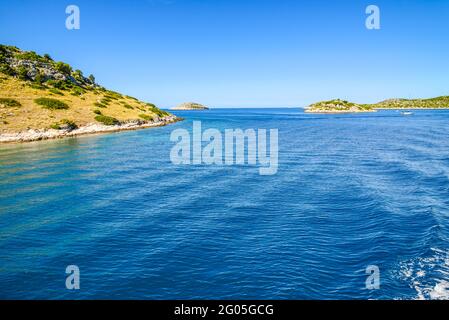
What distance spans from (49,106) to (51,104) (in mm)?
1447

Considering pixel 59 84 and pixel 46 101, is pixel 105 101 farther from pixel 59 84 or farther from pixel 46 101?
pixel 46 101

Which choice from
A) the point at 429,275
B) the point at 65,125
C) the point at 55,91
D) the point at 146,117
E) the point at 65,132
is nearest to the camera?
the point at 429,275

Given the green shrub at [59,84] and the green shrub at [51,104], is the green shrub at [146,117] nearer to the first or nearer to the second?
the green shrub at [59,84]

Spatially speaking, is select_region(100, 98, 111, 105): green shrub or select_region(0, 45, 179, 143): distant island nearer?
select_region(0, 45, 179, 143): distant island

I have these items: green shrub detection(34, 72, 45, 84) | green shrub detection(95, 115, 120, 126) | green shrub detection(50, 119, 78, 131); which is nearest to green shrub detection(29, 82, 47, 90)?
green shrub detection(34, 72, 45, 84)

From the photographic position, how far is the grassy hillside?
8125 centimetres

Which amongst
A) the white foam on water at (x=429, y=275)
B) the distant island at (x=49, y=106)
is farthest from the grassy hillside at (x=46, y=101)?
the white foam on water at (x=429, y=275)

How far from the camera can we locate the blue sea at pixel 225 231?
17.5m

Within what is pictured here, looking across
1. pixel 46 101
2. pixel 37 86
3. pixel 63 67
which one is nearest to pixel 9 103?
pixel 46 101

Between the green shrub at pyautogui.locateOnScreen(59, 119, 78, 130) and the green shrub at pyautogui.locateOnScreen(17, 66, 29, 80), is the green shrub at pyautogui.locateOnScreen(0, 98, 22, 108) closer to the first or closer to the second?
the green shrub at pyautogui.locateOnScreen(59, 119, 78, 130)

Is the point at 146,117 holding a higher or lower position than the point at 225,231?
higher

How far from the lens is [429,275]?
18.0 m

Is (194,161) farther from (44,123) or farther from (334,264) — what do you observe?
(44,123)

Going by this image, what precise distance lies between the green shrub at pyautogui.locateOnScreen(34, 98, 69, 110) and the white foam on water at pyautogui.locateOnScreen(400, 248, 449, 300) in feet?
304
